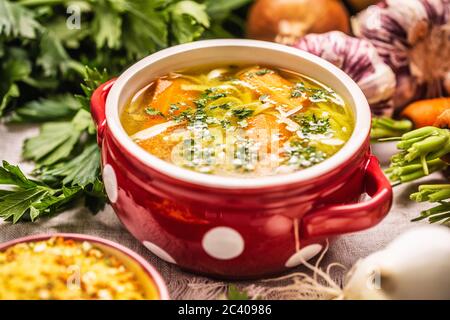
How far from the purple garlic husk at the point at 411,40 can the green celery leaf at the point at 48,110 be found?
0.89m

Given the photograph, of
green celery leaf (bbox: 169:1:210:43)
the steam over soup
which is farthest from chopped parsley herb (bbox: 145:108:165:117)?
green celery leaf (bbox: 169:1:210:43)

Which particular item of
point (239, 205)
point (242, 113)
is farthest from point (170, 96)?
point (239, 205)

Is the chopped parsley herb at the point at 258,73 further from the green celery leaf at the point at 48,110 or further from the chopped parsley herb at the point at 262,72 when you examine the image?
the green celery leaf at the point at 48,110

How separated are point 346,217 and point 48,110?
1.05 meters

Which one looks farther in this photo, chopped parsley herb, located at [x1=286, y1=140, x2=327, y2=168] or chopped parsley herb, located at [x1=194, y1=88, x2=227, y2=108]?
chopped parsley herb, located at [x1=194, y1=88, x2=227, y2=108]

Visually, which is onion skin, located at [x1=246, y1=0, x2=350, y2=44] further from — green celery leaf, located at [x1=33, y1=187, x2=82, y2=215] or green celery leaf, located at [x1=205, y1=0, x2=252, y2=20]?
green celery leaf, located at [x1=33, y1=187, x2=82, y2=215]

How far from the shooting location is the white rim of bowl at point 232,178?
4.29 feet

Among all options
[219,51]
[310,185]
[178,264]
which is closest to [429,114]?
[219,51]

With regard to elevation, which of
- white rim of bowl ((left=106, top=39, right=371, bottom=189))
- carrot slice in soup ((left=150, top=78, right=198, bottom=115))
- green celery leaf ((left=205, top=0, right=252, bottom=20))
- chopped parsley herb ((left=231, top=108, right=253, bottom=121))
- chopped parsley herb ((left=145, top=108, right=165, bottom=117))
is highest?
white rim of bowl ((left=106, top=39, right=371, bottom=189))

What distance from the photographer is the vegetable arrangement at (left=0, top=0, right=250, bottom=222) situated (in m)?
1.83

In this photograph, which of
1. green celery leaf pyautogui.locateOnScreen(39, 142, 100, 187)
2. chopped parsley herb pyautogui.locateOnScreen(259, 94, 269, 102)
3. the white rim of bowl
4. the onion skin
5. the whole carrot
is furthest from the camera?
the onion skin

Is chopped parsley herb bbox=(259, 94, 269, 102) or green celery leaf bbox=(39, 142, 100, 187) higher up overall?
chopped parsley herb bbox=(259, 94, 269, 102)

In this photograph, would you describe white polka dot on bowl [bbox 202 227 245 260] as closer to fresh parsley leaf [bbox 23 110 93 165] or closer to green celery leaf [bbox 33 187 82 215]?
green celery leaf [bbox 33 187 82 215]

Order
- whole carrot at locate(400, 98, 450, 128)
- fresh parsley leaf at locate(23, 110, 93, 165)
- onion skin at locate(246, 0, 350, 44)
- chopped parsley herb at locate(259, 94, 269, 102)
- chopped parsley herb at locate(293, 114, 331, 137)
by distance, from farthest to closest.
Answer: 1. onion skin at locate(246, 0, 350, 44)
2. whole carrot at locate(400, 98, 450, 128)
3. fresh parsley leaf at locate(23, 110, 93, 165)
4. chopped parsley herb at locate(259, 94, 269, 102)
5. chopped parsley herb at locate(293, 114, 331, 137)
